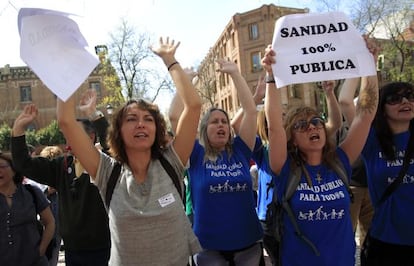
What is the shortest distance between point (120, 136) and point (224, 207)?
41.8 inches

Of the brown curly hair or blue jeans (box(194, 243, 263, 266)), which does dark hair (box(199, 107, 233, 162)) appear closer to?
the brown curly hair

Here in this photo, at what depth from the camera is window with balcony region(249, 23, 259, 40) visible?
36.2 metres

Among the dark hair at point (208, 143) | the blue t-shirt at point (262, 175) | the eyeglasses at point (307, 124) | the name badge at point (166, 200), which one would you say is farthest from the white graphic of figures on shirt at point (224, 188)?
the name badge at point (166, 200)

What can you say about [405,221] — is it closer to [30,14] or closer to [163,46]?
[163,46]

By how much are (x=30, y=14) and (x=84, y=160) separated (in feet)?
3.00

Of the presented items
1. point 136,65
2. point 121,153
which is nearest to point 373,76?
point 121,153

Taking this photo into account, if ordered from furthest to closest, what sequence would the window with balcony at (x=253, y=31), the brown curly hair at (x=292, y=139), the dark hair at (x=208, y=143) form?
1. the window with balcony at (x=253, y=31)
2. the dark hair at (x=208, y=143)
3. the brown curly hair at (x=292, y=139)

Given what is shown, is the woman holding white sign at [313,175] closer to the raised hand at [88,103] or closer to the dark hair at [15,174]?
the raised hand at [88,103]

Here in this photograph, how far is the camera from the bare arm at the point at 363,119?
2.82 metres

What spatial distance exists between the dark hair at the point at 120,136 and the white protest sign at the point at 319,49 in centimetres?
85

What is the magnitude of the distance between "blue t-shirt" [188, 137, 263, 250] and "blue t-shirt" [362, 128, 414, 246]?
922 mm

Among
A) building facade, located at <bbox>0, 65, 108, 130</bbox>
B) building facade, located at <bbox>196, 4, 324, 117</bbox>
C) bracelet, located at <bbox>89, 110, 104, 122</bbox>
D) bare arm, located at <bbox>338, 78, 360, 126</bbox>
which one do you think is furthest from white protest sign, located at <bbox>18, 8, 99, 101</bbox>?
building facade, located at <bbox>0, 65, 108, 130</bbox>

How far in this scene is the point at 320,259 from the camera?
8.32 ft

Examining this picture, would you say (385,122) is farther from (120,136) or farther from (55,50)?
(55,50)
